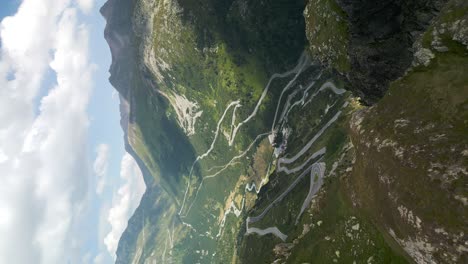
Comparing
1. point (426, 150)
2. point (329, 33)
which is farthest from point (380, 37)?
point (426, 150)

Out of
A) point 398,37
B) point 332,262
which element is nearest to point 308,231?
point 332,262

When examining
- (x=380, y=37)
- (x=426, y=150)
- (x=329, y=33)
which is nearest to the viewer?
(x=426, y=150)

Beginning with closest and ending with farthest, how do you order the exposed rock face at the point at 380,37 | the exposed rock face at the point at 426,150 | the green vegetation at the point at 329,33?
the exposed rock face at the point at 426,150 → the exposed rock face at the point at 380,37 → the green vegetation at the point at 329,33

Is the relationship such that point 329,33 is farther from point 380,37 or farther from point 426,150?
point 426,150

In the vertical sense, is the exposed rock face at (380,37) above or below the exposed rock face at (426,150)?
above

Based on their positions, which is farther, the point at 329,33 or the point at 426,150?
the point at 329,33

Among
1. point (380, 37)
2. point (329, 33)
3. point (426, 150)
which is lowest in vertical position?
point (426, 150)

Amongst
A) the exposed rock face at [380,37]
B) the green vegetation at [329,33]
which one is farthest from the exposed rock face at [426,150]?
the green vegetation at [329,33]

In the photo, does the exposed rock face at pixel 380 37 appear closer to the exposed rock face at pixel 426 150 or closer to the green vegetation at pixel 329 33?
the green vegetation at pixel 329 33

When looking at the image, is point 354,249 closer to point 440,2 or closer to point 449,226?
point 449,226

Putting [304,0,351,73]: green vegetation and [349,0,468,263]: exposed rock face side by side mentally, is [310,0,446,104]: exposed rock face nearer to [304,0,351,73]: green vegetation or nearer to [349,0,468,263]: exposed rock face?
[304,0,351,73]: green vegetation

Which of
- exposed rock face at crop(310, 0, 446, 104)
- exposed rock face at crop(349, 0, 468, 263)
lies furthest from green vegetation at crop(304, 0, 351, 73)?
exposed rock face at crop(349, 0, 468, 263)
